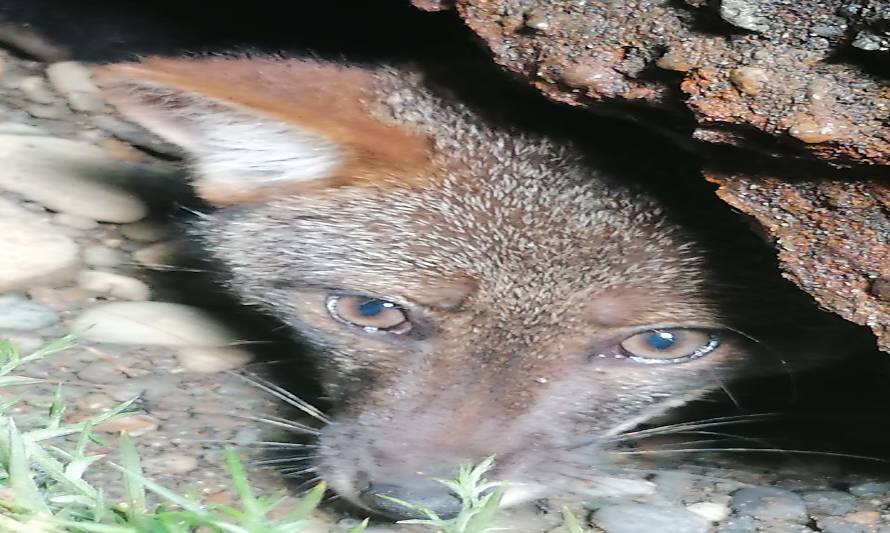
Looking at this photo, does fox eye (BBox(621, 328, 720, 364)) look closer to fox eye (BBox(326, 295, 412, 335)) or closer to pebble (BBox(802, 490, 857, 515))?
pebble (BBox(802, 490, 857, 515))

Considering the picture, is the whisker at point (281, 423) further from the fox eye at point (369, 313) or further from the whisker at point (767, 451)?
the whisker at point (767, 451)

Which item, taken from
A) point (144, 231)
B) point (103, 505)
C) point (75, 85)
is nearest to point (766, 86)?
point (103, 505)

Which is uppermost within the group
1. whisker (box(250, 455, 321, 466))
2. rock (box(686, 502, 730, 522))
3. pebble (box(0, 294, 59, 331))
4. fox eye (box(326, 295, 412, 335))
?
rock (box(686, 502, 730, 522))

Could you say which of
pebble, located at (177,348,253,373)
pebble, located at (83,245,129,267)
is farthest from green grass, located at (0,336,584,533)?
pebble, located at (83,245,129,267)

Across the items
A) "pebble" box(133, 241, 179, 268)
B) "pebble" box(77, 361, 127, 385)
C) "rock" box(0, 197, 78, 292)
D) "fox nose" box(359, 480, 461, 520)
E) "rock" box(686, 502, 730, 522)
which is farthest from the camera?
"pebble" box(133, 241, 179, 268)

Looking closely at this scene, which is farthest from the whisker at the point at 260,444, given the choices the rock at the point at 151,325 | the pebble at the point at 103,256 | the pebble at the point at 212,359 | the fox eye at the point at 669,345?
the pebble at the point at 103,256

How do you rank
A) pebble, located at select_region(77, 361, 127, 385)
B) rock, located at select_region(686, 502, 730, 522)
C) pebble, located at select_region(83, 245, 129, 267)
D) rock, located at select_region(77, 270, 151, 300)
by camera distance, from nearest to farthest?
Answer: rock, located at select_region(686, 502, 730, 522) < pebble, located at select_region(77, 361, 127, 385) < rock, located at select_region(77, 270, 151, 300) < pebble, located at select_region(83, 245, 129, 267)

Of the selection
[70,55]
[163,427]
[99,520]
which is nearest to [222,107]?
[163,427]
